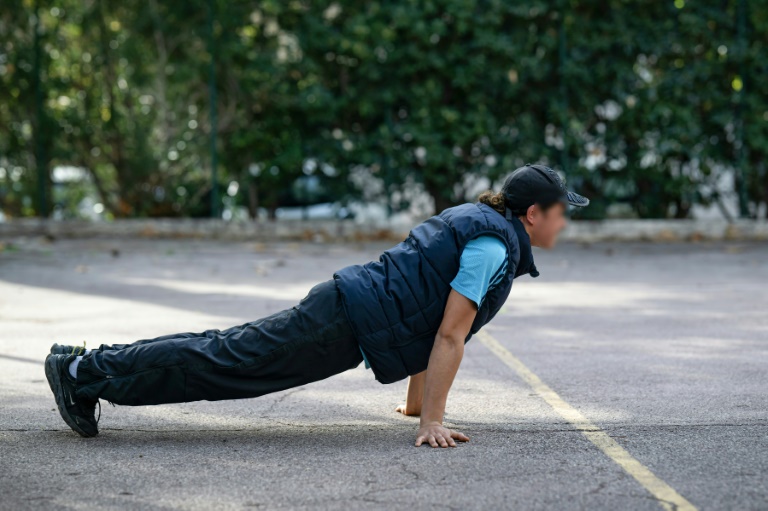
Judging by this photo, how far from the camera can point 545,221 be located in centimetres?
452

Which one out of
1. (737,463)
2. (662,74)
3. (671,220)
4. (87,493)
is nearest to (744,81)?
(662,74)

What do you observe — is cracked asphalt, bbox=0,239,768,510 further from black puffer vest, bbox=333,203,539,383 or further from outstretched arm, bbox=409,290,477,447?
black puffer vest, bbox=333,203,539,383

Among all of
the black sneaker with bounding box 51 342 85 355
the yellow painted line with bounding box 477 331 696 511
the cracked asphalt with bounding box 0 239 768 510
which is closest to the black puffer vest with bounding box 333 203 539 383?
the cracked asphalt with bounding box 0 239 768 510

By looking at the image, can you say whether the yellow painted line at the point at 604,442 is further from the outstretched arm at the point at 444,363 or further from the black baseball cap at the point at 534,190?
the black baseball cap at the point at 534,190

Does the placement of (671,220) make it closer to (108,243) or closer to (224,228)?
(224,228)

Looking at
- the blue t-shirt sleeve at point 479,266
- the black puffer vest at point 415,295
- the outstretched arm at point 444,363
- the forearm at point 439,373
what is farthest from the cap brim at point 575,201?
the forearm at point 439,373

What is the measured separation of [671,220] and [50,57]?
949cm

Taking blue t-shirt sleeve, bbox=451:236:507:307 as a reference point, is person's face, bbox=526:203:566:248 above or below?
above

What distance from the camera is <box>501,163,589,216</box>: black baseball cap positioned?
14.7 ft

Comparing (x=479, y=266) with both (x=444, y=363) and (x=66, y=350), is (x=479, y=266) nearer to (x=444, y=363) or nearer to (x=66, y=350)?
(x=444, y=363)

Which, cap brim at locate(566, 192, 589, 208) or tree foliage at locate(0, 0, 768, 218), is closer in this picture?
cap brim at locate(566, 192, 589, 208)

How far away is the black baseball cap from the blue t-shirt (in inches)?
9.6

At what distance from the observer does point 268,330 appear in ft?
14.5

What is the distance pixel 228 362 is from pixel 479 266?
1170mm
